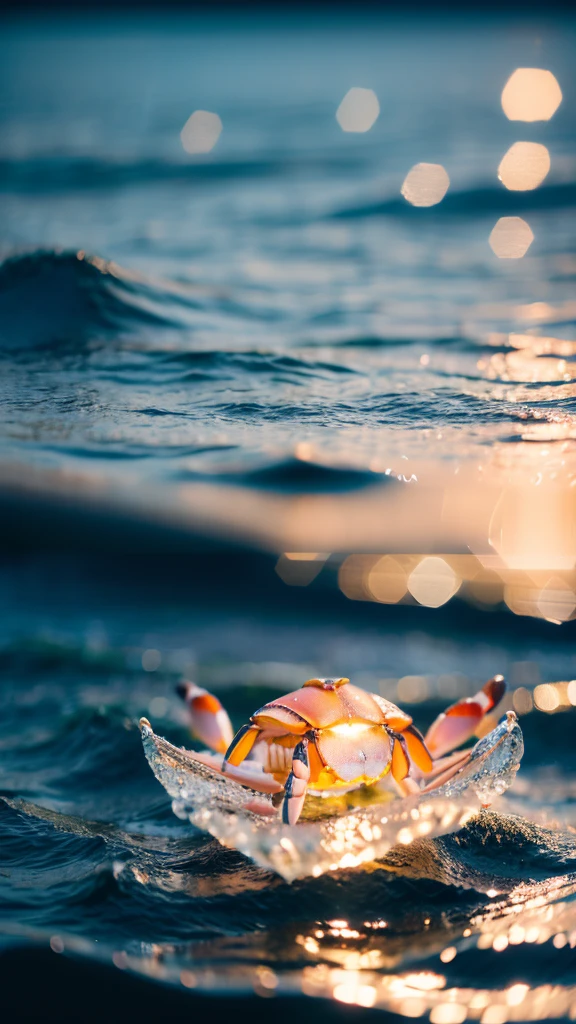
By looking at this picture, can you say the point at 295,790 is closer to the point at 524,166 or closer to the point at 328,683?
the point at 328,683

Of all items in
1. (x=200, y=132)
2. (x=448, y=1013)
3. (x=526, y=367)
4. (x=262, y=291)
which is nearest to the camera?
(x=448, y=1013)

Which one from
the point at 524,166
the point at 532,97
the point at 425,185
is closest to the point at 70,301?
the point at 425,185

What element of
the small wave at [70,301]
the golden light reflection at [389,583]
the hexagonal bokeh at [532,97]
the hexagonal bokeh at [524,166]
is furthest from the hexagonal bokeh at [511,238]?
the hexagonal bokeh at [532,97]

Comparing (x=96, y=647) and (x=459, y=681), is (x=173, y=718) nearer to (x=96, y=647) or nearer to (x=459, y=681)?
(x=96, y=647)

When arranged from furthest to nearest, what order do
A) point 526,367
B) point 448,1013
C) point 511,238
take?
1. point 511,238
2. point 526,367
3. point 448,1013

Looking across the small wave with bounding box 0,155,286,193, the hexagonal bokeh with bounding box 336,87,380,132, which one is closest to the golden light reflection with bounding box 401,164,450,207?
the small wave with bounding box 0,155,286,193

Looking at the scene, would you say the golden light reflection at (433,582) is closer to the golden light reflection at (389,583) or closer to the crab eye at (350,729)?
the golden light reflection at (389,583)

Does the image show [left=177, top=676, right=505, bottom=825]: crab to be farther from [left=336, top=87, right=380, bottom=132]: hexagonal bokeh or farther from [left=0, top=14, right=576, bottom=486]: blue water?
[left=336, top=87, right=380, bottom=132]: hexagonal bokeh
